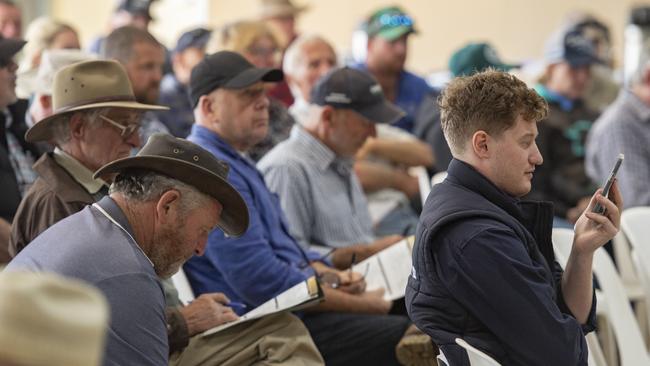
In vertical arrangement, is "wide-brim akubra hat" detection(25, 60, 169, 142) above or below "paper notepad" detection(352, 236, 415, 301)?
above

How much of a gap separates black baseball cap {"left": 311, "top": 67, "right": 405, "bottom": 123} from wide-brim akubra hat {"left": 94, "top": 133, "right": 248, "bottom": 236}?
1.51 m

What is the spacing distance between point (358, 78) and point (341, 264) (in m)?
0.70

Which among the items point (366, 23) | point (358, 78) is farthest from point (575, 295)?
point (366, 23)

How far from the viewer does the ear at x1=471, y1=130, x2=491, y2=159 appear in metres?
2.78

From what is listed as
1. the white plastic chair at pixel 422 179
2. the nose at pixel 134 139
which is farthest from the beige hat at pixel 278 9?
the nose at pixel 134 139

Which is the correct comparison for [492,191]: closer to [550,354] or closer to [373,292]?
[550,354]

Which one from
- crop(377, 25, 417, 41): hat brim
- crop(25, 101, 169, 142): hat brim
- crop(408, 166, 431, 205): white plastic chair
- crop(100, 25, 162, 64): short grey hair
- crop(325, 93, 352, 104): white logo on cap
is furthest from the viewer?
crop(377, 25, 417, 41): hat brim

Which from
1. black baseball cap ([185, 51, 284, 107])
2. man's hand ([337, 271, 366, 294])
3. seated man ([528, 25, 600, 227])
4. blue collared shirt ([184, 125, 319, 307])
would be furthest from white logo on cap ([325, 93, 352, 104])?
seated man ([528, 25, 600, 227])

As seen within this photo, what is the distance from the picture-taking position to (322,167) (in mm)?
4227

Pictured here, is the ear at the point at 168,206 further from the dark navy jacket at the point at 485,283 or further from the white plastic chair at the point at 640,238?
the white plastic chair at the point at 640,238

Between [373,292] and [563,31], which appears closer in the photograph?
[373,292]

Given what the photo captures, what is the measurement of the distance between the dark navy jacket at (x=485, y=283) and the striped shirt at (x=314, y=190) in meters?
1.34

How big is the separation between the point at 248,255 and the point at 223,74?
2.06 feet

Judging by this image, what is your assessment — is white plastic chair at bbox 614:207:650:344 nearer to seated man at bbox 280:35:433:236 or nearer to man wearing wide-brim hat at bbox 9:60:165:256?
seated man at bbox 280:35:433:236
